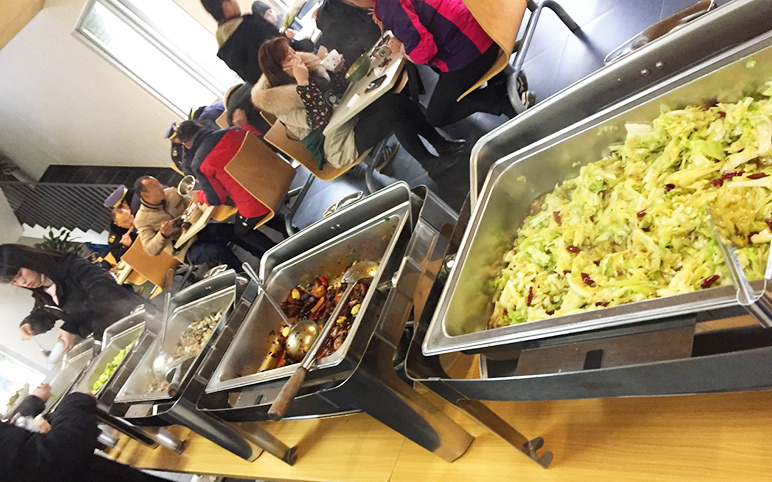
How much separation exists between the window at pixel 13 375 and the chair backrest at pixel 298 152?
515cm

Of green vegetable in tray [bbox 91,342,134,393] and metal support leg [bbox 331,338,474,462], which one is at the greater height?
green vegetable in tray [bbox 91,342,134,393]

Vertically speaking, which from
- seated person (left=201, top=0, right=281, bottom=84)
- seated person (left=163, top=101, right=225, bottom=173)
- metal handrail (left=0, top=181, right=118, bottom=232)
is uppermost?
metal handrail (left=0, top=181, right=118, bottom=232)

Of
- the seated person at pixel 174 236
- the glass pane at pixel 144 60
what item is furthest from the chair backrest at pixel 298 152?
the glass pane at pixel 144 60

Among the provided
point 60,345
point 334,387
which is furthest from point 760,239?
point 60,345

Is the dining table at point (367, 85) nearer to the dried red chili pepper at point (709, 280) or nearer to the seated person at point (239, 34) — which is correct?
the seated person at point (239, 34)

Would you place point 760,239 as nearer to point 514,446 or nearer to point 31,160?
point 514,446

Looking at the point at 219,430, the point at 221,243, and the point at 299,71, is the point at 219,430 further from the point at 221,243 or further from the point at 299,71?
the point at 221,243

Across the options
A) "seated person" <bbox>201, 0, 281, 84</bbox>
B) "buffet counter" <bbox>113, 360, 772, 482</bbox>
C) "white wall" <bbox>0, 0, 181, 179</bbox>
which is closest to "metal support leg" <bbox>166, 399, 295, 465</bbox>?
"buffet counter" <bbox>113, 360, 772, 482</bbox>

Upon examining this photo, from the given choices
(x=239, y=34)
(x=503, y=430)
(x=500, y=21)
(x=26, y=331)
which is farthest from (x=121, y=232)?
(x=503, y=430)

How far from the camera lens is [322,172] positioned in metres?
3.46

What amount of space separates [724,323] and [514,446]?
0.56 metres

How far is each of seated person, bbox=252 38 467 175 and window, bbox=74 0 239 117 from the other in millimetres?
3832

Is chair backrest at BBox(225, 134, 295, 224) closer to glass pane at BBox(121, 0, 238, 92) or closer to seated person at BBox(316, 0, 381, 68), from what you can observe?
seated person at BBox(316, 0, 381, 68)

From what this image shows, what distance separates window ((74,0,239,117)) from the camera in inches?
247
